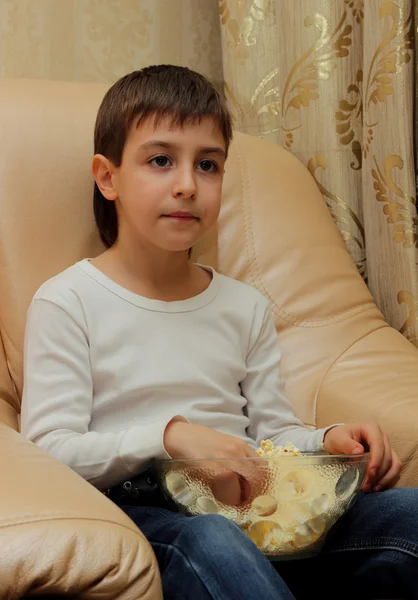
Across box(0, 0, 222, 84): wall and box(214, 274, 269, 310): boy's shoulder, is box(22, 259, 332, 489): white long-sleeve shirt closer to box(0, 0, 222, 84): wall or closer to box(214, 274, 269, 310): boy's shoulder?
box(214, 274, 269, 310): boy's shoulder

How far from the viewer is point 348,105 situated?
1.62 meters

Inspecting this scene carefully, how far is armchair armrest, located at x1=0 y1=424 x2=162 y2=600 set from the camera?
0.71 m

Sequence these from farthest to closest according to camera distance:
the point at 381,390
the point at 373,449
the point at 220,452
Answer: the point at 381,390 < the point at 373,449 < the point at 220,452

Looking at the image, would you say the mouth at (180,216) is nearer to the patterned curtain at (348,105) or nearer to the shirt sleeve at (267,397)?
the shirt sleeve at (267,397)

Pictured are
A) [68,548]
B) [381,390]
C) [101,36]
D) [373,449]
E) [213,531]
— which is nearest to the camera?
[68,548]

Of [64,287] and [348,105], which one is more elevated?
[348,105]

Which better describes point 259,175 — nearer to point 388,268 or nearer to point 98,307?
point 388,268

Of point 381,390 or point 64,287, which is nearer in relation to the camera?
point 64,287

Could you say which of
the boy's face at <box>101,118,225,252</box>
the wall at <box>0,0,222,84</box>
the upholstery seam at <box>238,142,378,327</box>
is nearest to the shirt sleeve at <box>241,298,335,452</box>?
the upholstery seam at <box>238,142,378,327</box>

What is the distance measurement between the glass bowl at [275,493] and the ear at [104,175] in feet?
1.53

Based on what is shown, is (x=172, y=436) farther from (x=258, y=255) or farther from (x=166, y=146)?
(x=258, y=255)

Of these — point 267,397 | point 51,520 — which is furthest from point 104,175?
point 51,520

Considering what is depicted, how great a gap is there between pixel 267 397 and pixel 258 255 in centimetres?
29

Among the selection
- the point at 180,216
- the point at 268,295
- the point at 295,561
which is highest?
the point at 180,216
